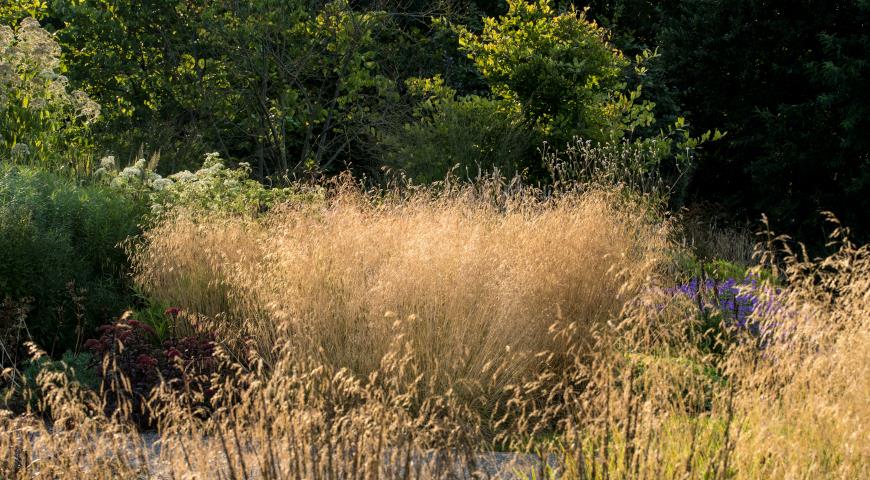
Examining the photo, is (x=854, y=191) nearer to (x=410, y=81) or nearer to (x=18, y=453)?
(x=410, y=81)

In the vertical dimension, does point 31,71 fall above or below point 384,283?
above

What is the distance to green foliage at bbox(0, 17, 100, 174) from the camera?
9773 mm

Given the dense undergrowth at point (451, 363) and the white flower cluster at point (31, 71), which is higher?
the white flower cluster at point (31, 71)

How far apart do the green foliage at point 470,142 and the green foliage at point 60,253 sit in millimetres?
3677

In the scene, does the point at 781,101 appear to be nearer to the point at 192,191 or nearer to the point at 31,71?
the point at 192,191

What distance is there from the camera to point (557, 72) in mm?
10781

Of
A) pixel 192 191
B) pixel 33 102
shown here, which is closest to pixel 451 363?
pixel 192 191

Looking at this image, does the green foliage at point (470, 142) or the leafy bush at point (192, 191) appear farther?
the green foliage at point (470, 142)

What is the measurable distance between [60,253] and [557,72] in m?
6.12

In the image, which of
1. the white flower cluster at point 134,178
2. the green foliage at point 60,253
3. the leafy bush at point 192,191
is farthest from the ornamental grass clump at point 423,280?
the white flower cluster at point 134,178

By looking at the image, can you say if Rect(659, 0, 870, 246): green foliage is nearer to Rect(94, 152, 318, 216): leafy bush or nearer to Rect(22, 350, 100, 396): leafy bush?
Rect(94, 152, 318, 216): leafy bush

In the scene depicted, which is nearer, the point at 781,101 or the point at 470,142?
the point at 470,142

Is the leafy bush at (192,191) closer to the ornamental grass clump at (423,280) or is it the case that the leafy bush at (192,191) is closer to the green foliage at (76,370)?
the ornamental grass clump at (423,280)

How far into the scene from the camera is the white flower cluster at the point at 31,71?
10.1 m
